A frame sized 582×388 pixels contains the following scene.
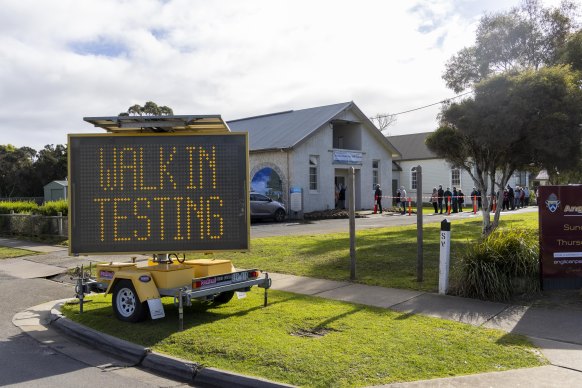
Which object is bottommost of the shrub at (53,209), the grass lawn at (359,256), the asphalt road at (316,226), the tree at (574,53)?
the grass lawn at (359,256)

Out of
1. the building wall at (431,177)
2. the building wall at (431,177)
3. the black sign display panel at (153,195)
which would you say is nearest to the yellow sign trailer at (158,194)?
the black sign display panel at (153,195)

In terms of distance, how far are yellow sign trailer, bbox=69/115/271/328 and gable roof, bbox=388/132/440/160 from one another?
40.1 m

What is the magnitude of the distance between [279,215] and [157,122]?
717 inches

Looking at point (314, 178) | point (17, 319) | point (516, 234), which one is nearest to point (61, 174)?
point (314, 178)

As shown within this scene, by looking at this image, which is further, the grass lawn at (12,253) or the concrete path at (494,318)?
the grass lawn at (12,253)

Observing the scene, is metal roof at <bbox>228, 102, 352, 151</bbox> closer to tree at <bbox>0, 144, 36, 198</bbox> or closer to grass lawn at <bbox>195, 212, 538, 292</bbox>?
grass lawn at <bbox>195, 212, 538, 292</bbox>

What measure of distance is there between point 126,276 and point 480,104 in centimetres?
956

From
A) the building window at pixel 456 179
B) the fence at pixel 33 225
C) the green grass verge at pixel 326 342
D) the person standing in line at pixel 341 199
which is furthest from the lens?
the building window at pixel 456 179

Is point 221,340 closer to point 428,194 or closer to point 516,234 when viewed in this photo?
point 516,234

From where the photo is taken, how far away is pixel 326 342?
5613 mm

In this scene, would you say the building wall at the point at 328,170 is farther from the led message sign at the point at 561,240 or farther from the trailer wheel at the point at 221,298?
the led message sign at the point at 561,240

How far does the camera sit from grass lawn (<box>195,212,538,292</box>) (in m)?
9.52

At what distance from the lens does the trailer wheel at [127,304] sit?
662cm

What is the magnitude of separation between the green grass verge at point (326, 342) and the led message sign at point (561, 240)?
2422 mm
